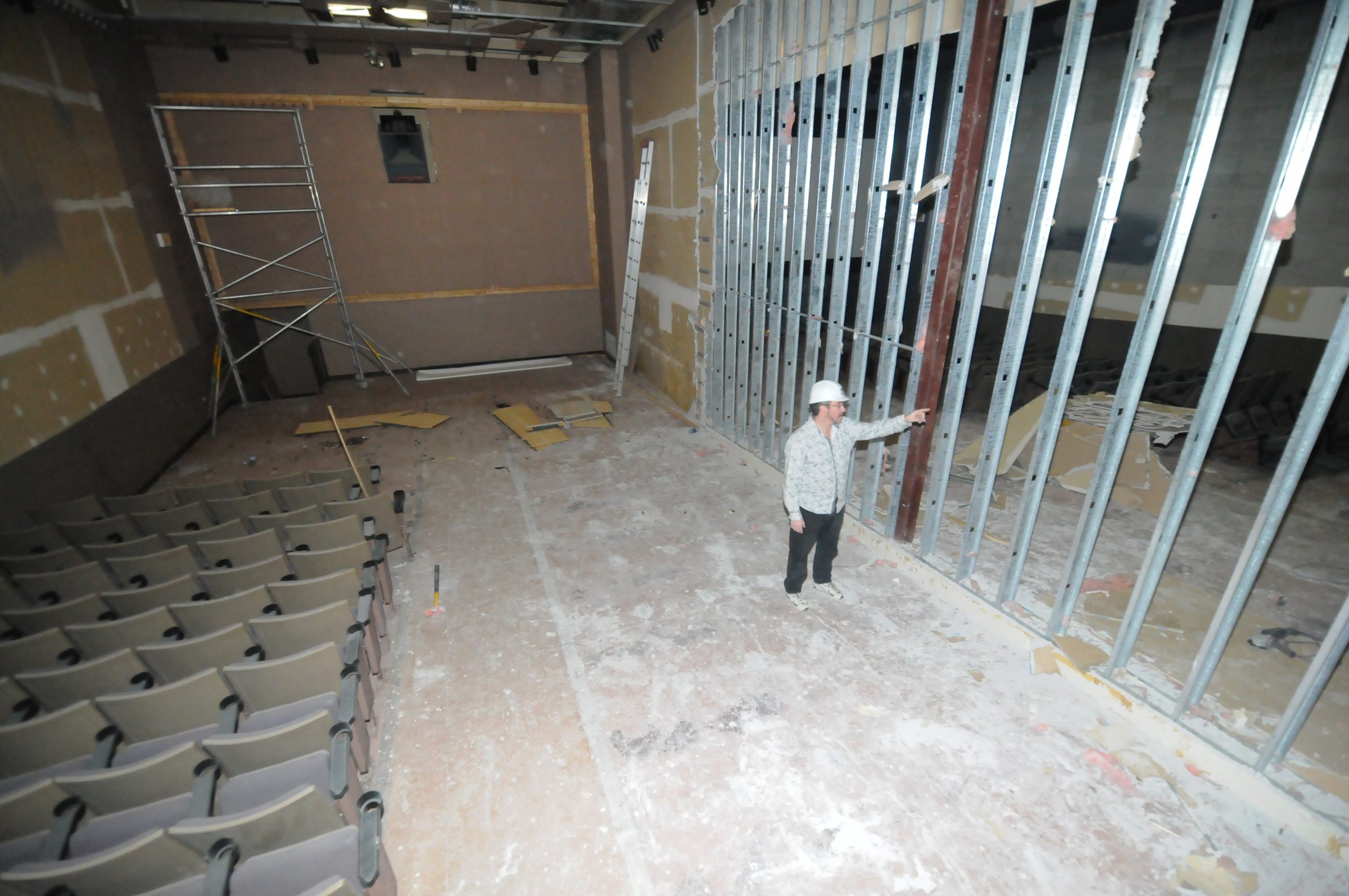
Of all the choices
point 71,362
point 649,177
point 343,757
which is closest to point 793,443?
point 343,757

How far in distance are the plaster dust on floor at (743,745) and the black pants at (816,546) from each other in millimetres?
171

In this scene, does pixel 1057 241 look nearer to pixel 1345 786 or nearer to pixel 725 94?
pixel 725 94

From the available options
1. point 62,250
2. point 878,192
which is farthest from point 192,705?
point 62,250

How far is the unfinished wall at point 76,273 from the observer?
4.25m

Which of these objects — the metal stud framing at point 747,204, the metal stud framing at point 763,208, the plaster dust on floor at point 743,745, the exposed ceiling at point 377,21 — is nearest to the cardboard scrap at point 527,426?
the plaster dust on floor at point 743,745

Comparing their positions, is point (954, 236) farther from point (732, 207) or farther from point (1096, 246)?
point (732, 207)

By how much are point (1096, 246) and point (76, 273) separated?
23.5ft

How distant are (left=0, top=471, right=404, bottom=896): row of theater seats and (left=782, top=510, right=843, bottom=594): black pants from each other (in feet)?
7.44

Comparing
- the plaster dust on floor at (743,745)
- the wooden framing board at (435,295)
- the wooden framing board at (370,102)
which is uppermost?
the wooden framing board at (370,102)

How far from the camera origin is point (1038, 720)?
108 inches

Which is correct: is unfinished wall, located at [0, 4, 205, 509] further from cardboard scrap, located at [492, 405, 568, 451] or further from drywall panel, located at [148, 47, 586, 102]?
cardboard scrap, located at [492, 405, 568, 451]

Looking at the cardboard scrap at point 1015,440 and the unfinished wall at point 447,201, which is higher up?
the unfinished wall at point 447,201

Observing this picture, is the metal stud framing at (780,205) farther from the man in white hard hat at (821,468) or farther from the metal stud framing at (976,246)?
the man in white hard hat at (821,468)

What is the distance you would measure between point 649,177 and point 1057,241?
5.42m
